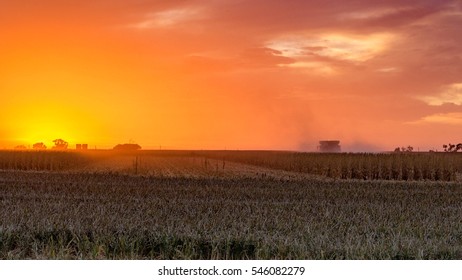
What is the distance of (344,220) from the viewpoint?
14.9 m

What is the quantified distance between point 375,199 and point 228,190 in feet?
17.3

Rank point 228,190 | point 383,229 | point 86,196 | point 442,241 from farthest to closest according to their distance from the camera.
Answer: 1. point 228,190
2. point 86,196
3. point 383,229
4. point 442,241

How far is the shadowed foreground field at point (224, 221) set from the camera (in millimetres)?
10094

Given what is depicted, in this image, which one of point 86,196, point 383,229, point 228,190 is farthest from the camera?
point 228,190

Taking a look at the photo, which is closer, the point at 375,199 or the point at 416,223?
the point at 416,223

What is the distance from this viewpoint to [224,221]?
14.0 meters

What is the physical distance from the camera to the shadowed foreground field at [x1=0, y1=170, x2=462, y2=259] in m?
10.1
